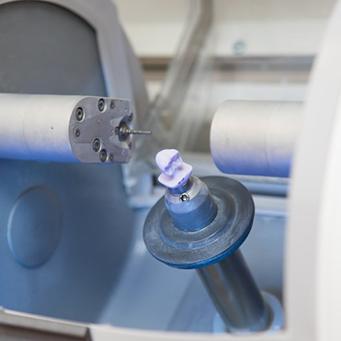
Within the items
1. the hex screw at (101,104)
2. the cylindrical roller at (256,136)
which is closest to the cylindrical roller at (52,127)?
the hex screw at (101,104)

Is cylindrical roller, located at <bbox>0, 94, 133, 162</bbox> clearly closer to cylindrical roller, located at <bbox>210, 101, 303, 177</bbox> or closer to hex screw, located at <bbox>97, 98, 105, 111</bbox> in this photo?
hex screw, located at <bbox>97, 98, 105, 111</bbox>

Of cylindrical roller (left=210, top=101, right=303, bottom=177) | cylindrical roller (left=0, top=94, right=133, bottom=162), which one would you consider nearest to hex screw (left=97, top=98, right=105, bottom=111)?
cylindrical roller (left=0, top=94, right=133, bottom=162)

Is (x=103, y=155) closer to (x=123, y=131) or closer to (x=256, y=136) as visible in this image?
(x=123, y=131)

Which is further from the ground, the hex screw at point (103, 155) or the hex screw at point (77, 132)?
the hex screw at point (77, 132)

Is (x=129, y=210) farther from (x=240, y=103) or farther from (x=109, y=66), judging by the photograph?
(x=240, y=103)

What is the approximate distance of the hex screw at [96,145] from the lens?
0.50 meters

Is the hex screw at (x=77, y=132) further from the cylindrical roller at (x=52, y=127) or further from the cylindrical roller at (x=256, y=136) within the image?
the cylindrical roller at (x=256, y=136)

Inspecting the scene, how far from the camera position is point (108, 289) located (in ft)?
2.36

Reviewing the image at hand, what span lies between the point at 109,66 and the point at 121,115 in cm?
19

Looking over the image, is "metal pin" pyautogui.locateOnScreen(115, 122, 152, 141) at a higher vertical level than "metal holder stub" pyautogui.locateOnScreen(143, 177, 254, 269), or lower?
higher

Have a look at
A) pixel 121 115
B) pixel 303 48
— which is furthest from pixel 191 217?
pixel 303 48

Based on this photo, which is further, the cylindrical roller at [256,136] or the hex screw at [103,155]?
the hex screw at [103,155]

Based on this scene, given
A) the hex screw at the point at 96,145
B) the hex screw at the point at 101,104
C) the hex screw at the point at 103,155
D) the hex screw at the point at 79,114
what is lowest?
the hex screw at the point at 103,155

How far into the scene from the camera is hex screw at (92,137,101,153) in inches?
19.5
